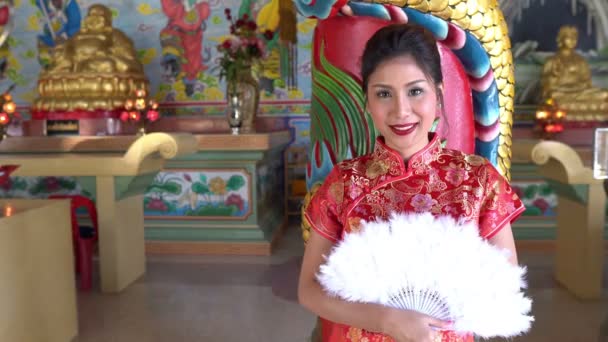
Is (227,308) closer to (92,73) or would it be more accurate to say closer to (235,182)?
(235,182)

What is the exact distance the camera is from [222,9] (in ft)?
16.2

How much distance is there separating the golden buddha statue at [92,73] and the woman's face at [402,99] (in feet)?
12.0

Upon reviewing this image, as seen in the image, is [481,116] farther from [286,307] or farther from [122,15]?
[122,15]

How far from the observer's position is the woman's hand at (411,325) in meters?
0.84

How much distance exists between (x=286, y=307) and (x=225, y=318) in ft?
1.05

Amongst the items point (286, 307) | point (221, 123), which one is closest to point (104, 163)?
point (286, 307)

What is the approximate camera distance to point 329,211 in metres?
1.03

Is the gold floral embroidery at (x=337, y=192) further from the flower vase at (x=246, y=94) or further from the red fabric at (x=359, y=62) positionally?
the flower vase at (x=246, y=94)

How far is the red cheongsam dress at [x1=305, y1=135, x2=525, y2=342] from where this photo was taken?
38.7 inches

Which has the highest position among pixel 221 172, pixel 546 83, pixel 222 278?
pixel 546 83

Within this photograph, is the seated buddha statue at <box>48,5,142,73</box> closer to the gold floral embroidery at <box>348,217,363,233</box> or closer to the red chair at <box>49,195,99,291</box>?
the red chair at <box>49,195,99,291</box>

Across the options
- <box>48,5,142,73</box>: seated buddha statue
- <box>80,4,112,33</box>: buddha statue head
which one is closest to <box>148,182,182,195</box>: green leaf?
<box>48,5,142,73</box>: seated buddha statue

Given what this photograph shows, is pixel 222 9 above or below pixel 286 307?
above

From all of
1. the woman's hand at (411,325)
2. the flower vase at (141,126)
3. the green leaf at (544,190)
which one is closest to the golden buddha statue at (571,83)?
the green leaf at (544,190)
